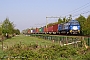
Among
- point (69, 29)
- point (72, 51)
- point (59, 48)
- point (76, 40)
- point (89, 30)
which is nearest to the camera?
point (72, 51)

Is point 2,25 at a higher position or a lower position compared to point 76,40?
higher

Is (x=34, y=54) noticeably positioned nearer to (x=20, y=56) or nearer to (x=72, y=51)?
(x=20, y=56)

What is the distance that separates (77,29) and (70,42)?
17248mm

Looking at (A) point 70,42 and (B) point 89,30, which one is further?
(B) point 89,30

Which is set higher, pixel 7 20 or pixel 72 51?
pixel 7 20

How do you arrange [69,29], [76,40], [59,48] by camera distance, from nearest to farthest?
1. [59,48]
2. [76,40]
3. [69,29]

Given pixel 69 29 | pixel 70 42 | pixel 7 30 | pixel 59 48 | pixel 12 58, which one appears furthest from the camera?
pixel 7 30

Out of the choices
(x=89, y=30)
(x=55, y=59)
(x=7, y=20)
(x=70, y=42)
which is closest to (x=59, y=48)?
(x=55, y=59)

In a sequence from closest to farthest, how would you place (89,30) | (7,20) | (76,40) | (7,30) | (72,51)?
1. (72,51)
2. (76,40)
3. (89,30)
4. (7,30)
5. (7,20)

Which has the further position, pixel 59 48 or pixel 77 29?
pixel 77 29

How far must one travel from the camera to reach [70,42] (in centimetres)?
2595

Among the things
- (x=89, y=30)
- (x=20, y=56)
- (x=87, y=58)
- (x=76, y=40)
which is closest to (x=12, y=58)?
(x=20, y=56)

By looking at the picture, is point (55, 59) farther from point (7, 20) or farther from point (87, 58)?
point (7, 20)

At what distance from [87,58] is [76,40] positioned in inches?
401
